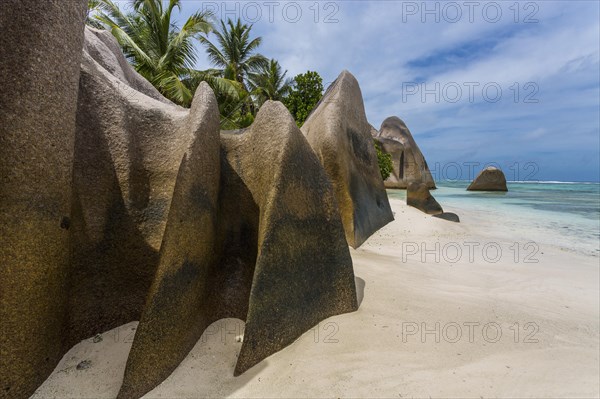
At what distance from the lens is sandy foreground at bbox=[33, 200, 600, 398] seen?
197 centimetres

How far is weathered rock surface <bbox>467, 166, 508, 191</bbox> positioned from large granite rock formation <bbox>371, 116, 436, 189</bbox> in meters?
6.62

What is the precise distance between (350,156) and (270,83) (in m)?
17.0

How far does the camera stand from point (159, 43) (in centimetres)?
1591

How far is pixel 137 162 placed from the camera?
265cm

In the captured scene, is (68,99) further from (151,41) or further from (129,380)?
(151,41)

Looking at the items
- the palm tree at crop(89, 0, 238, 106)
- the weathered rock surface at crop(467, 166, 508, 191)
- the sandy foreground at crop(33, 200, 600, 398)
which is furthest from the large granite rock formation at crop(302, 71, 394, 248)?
the weathered rock surface at crop(467, 166, 508, 191)

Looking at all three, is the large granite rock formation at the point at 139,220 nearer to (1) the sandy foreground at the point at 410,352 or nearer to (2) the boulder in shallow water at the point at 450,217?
(1) the sandy foreground at the point at 410,352

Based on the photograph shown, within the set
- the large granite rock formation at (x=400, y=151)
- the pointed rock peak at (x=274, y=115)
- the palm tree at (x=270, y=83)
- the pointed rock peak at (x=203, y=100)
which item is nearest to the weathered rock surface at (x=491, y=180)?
the large granite rock formation at (x=400, y=151)

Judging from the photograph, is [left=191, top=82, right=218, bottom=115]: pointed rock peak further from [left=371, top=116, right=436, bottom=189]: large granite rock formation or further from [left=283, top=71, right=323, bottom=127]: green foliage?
[left=371, top=116, right=436, bottom=189]: large granite rock formation

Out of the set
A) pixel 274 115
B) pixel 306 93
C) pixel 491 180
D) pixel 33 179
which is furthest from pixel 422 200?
pixel 491 180

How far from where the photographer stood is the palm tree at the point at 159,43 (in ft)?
47.3

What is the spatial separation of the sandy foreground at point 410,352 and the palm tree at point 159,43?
44.7ft

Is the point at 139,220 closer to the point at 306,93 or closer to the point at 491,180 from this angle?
the point at 306,93

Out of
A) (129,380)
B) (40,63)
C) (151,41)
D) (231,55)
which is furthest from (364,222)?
(231,55)
